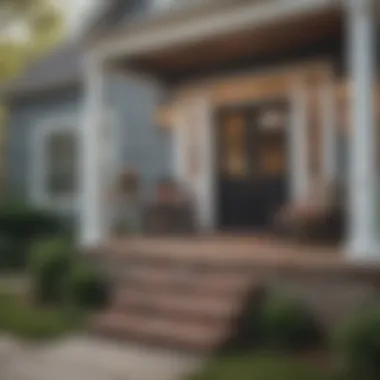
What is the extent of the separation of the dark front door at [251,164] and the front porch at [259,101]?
0.07ft

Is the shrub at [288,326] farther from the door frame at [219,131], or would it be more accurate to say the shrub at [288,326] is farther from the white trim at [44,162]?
the white trim at [44,162]

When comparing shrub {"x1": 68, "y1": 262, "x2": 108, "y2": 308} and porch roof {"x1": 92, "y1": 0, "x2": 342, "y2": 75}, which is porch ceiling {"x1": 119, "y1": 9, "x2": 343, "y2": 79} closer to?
porch roof {"x1": 92, "y1": 0, "x2": 342, "y2": 75}

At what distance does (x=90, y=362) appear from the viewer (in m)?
5.31

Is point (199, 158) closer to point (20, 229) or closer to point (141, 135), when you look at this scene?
point (141, 135)

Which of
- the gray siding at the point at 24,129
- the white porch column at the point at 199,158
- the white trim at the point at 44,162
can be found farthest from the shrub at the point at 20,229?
the white porch column at the point at 199,158

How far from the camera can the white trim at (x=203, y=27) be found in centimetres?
646

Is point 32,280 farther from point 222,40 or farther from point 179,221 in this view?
point 222,40

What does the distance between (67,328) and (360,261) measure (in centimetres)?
311

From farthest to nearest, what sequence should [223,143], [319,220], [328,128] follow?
[223,143] → [328,128] → [319,220]

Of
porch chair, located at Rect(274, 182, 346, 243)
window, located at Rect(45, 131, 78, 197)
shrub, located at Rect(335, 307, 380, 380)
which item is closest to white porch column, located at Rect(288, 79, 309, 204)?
porch chair, located at Rect(274, 182, 346, 243)

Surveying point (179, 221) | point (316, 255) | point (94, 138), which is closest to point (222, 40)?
point (94, 138)

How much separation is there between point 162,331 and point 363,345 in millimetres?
2060

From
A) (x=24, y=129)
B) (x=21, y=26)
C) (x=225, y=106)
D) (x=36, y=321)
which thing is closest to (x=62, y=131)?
(x=24, y=129)

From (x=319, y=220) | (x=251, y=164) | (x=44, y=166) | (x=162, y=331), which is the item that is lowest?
(x=162, y=331)
